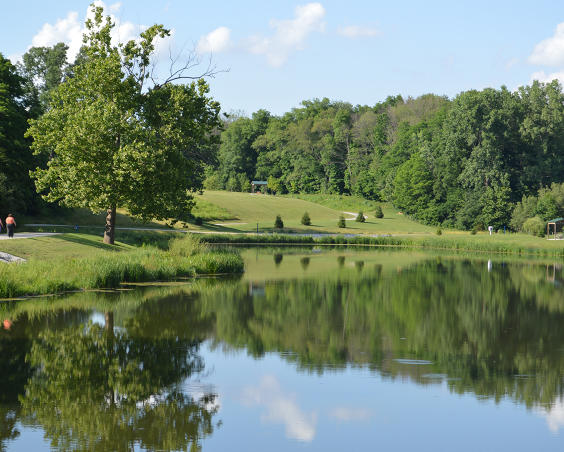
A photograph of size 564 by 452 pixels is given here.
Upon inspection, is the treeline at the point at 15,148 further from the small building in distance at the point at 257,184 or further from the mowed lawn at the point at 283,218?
the small building in distance at the point at 257,184

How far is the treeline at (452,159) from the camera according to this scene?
99.2m

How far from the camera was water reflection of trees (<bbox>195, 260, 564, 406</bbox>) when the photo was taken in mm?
15836

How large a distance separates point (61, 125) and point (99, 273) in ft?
53.0

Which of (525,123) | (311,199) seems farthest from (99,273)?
(311,199)

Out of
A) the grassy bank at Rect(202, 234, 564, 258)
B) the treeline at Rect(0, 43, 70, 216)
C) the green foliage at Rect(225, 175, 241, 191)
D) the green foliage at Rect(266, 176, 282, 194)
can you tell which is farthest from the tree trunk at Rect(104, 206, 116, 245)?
the green foliage at Rect(266, 176, 282, 194)

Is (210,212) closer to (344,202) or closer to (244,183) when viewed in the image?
(344,202)

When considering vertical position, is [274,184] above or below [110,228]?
above

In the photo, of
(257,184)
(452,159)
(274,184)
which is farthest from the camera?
(274,184)

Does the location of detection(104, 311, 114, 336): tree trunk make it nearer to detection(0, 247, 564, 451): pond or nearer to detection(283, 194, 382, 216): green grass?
detection(0, 247, 564, 451): pond

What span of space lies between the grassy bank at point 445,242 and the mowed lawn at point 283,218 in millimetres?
9439

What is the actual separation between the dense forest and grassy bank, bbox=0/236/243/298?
18.5 metres

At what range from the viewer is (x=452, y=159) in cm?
10388

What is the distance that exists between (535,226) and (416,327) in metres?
68.3

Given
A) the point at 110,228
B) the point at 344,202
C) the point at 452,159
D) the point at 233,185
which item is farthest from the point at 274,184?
the point at 110,228
